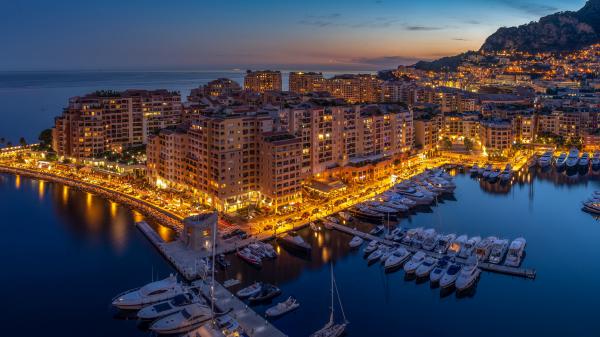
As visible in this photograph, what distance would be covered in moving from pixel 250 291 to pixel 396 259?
24.9 feet

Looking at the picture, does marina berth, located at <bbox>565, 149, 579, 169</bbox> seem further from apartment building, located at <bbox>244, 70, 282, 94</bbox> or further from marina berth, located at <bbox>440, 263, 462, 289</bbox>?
apartment building, located at <bbox>244, 70, 282, 94</bbox>

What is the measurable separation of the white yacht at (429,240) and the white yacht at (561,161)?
27.3m

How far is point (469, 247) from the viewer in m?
25.2

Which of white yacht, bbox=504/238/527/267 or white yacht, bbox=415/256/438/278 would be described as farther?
white yacht, bbox=504/238/527/267

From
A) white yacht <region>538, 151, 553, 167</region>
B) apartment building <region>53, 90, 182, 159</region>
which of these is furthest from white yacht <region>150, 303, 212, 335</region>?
white yacht <region>538, 151, 553, 167</region>

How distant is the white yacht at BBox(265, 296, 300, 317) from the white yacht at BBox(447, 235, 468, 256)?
9.19m

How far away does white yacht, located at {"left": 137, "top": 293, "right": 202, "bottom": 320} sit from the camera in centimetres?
1858

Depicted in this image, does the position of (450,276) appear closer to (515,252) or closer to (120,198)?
(515,252)

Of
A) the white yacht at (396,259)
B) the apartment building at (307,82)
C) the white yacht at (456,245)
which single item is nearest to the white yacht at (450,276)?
the white yacht at (456,245)

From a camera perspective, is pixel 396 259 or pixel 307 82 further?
pixel 307 82

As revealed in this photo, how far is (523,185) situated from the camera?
41062 millimetres

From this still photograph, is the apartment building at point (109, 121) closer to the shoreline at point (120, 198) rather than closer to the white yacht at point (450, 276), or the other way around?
the shoreline at point (120, 198)

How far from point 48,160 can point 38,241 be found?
1987 centimetres

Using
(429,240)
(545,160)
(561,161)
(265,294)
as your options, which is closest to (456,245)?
(429,240)
